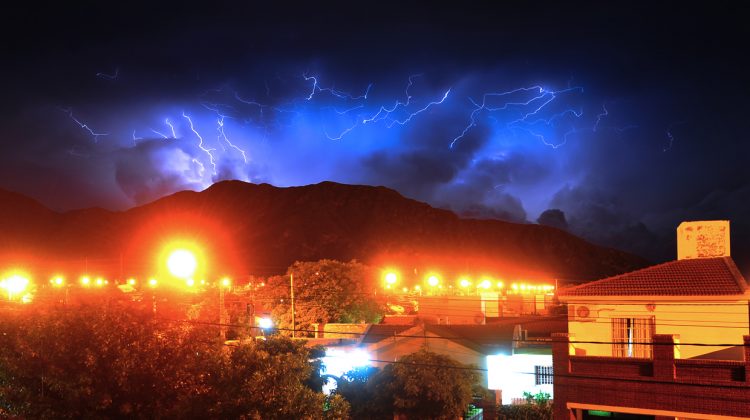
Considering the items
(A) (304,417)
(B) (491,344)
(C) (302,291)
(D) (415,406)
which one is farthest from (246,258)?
(A) (304,417)

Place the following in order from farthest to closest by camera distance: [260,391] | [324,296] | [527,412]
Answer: [324,296]
[527,412]
[260,391]

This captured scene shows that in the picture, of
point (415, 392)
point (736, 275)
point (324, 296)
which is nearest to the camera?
point (736, 275)

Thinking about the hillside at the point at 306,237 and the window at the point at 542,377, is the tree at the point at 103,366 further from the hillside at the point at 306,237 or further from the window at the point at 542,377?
the hillside at the point at 306,237

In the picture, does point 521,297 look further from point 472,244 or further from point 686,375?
point 472,244

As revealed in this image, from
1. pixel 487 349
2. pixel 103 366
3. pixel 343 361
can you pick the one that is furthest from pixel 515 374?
pixel 103 366

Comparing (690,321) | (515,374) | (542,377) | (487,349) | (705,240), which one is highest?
(705,240)

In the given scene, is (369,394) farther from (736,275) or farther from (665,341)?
(736,275)

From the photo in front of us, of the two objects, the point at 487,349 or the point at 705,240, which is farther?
the point at 487,349
